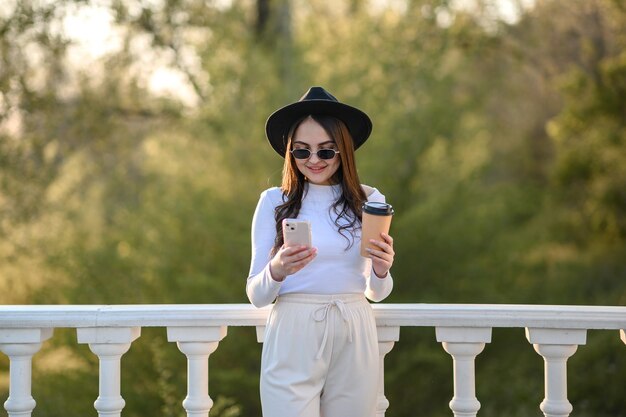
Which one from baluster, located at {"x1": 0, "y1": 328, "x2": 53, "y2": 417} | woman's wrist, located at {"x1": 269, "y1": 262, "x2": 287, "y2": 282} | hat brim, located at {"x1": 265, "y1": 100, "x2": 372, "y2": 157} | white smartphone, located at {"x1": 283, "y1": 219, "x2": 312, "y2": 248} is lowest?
baluster, located at {"x1": 0, "y1": 328, "x2": 53, "y2": 417}

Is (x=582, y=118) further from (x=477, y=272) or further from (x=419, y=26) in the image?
(x=477, y=272)

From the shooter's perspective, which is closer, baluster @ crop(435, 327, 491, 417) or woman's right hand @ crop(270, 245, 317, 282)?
woman's right hand @ crop(270, 245, 317, 282)

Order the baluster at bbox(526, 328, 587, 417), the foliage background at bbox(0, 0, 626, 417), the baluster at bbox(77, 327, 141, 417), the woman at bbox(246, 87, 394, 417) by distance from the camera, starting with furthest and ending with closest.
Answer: the foliage background at bbox(0, 0, 626, 417) < the baluster at bbox(77, 327, 141, 417) < the baluster at bbox(526, 328, 587, 417) < the woman at bbox(246, 87, 394, 417)

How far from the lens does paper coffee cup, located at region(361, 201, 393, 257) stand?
244 centimetres

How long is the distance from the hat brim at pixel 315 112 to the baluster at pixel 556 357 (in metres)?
0.89

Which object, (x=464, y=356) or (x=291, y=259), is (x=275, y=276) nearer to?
(x=291, y=259)

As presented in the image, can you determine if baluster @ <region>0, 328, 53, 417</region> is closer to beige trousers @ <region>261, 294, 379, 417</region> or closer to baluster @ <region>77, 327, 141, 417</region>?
baluster @ <region>77, 327, 141, 417</region>

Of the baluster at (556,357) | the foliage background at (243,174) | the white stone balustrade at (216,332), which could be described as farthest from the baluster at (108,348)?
the foliage background at (243,174)

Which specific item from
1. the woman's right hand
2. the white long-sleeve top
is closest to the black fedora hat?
the white long-sleeve top

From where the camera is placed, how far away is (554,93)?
51.3 ft

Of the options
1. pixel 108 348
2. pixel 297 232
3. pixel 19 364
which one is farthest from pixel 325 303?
pixel 19 364

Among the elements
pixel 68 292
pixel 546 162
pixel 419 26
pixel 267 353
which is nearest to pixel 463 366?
pixel 267 353

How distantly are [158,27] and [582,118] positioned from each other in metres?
6.18

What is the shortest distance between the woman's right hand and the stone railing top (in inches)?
16.3
